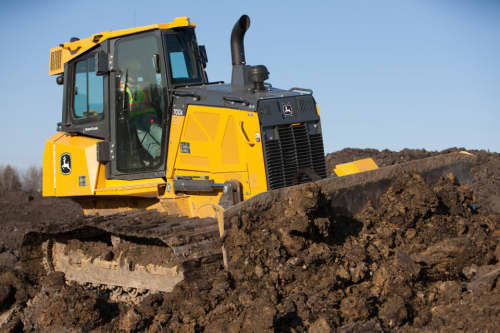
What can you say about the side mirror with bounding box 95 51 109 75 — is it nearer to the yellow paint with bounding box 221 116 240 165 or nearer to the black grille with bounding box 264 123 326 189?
the yellow paint with bounding box 221 116 240 165

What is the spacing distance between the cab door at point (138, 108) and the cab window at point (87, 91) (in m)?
0.32

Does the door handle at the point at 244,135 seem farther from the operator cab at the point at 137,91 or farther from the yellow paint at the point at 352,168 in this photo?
the yellow paint at the point at 352,168

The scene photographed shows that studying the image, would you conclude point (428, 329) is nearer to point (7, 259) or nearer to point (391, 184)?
point (391, 184)

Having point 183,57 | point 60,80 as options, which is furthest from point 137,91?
point 60,80

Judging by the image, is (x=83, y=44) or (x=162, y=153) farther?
(x=83, y=44)

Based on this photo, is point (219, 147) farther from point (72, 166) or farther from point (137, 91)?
point (72, 166)

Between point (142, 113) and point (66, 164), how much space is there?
1465mm

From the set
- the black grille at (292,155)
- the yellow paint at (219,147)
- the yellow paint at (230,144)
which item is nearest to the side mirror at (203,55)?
the yellow paint at (219,147)

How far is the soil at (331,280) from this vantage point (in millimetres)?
5633

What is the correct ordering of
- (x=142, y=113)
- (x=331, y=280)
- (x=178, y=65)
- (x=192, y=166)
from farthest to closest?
(x=178, y=65)
(x=142, y=113)
(x=192, y=166)
(x=331, y=280)

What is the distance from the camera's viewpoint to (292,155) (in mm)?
7691

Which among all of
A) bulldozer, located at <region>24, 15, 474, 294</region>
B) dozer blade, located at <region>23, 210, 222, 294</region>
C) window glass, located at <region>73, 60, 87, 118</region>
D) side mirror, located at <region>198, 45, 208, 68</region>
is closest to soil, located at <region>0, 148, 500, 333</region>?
dozer blade, located at <region>23, 210, 222, 294</region>

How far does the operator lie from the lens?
8109mm

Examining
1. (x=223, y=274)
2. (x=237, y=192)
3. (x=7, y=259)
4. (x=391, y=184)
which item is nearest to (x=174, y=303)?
(x=223, y=274)
